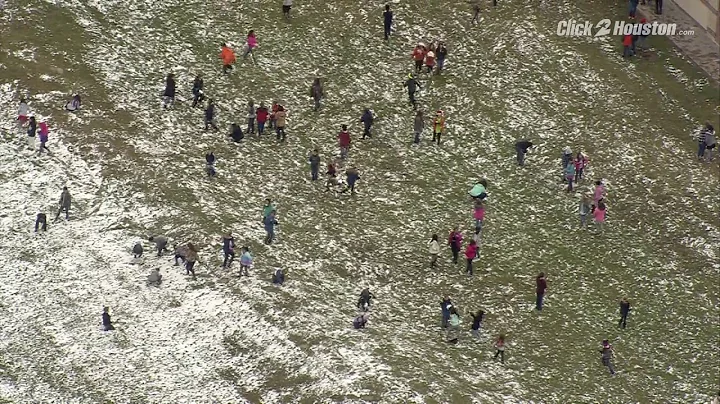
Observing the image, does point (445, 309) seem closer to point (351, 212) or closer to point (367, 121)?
point (351, 212)

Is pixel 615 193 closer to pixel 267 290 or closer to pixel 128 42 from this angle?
pixel 267 290

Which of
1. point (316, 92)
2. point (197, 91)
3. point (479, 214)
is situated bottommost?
point (479, 214)

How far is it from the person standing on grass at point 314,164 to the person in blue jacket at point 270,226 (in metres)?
4.46

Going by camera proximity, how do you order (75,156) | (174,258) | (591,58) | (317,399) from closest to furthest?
(317,399), (174,258), (75,156), (591,58)

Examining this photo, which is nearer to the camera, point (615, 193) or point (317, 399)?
point (317, 399)

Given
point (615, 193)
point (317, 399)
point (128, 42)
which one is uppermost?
point (128, 42)

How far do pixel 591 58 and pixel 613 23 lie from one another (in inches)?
144

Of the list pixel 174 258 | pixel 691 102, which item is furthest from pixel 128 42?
pixel 691 102

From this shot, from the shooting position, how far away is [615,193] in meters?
62.6

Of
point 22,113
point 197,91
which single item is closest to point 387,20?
point 197,91

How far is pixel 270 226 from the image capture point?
57000 millimetres

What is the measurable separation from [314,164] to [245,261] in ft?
26.6

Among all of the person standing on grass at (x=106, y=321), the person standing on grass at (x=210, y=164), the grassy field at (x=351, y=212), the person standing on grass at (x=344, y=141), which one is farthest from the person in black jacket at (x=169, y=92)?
the person standing on grass at (x=106, y=321)

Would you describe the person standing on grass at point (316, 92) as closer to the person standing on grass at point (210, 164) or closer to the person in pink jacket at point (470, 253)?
the person standing on grass at point (210, 164)
